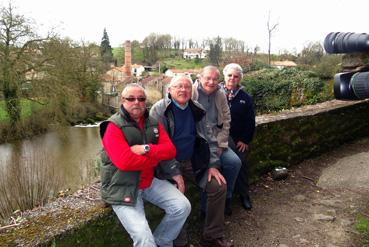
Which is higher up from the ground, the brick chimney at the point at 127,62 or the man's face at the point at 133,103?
the brick chimney at the point at 127,62

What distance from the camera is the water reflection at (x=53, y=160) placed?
20.9ft

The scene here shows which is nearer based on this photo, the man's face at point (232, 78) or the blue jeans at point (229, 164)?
the blue jeans at point (229, 164)

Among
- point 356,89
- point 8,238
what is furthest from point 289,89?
point 8,238

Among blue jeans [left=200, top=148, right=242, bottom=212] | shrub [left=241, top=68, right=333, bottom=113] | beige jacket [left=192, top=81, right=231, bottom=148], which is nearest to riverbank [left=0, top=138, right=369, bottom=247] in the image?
blue jeans [left=200, top=148, right=242, bottom=212]

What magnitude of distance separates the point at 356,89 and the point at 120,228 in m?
3.37

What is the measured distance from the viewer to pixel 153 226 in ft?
9.88

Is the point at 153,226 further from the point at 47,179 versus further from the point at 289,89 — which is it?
the point at 289,89

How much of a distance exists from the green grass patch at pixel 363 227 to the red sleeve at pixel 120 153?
7.65 feet

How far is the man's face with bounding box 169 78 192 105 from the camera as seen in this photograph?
2893 mm

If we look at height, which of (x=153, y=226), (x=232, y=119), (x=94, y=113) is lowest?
(x=94, y=113)

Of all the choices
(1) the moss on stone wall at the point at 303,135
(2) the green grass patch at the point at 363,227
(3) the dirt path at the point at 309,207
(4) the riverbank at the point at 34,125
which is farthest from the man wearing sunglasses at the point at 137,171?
(4) the riverbank at the point at 34,125

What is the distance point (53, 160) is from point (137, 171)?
874cm

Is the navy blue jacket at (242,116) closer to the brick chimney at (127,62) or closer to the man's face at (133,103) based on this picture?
the man's face at (133,103)

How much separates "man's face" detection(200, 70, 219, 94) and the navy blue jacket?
47 centimetres
